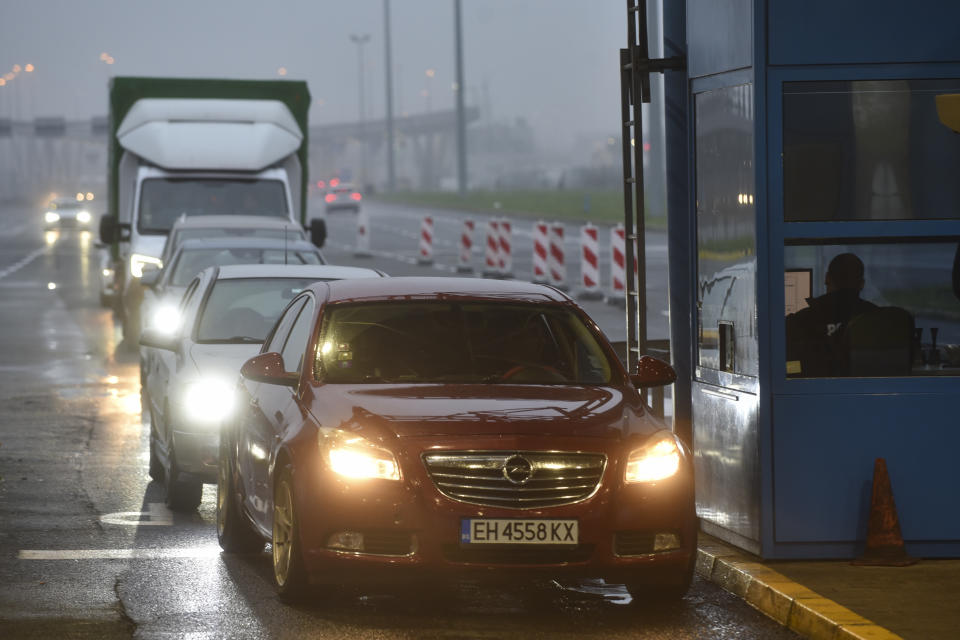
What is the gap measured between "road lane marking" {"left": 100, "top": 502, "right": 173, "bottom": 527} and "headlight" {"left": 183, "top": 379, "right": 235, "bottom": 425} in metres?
0.57

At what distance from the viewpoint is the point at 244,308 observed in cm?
1188

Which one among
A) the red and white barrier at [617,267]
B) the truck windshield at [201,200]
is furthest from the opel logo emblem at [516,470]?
the red and white barrier at [617,267]

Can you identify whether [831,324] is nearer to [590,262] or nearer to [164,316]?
[164,316]

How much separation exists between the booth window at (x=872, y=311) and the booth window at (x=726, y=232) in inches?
8.3

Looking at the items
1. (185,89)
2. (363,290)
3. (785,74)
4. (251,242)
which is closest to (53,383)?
(251,242)

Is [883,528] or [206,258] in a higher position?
[206,258]

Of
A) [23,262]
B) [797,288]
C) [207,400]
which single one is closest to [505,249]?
[23,262]

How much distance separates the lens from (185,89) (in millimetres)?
25000

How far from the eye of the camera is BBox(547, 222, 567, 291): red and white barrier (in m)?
30.0

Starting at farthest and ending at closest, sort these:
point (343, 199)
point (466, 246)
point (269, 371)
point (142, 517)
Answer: point (343, 199) < point (466, 246) < point (142, 517) < point (269, 371)

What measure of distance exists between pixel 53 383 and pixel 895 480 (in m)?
11.8

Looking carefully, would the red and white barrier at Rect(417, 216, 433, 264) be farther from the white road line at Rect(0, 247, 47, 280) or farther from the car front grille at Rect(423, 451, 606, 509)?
the car front grille at Rect(423, 451, 606, 509)

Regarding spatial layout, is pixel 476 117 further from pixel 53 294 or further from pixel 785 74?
pixel 785 74

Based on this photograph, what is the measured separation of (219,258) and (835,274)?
9.78 meters
